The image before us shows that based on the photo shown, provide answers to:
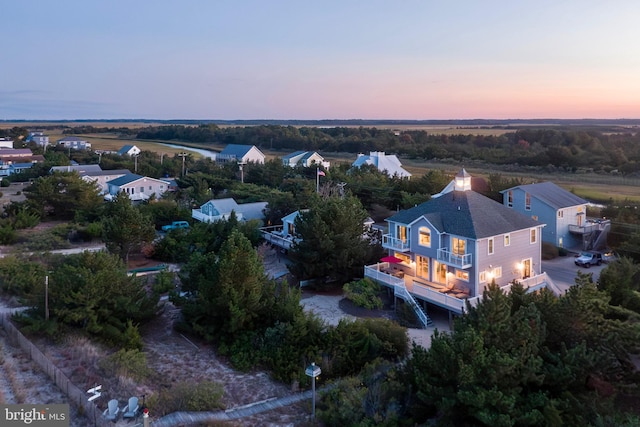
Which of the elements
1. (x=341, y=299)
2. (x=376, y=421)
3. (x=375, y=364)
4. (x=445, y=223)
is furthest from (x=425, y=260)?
(x=376, y=421)

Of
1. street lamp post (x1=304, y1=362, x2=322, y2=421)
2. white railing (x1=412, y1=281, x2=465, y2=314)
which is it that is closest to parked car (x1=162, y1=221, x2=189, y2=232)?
white railing (x1=412, y1=281, x2=465, y2=314)

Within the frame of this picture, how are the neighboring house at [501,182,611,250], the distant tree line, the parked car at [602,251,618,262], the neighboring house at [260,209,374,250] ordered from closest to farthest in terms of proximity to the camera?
1. the parked car at [602,251,618,262]
2. the neighboring house at [501,182,611,250]
3. the neighboring house at [260,209,374,250]
4. the distant tree line

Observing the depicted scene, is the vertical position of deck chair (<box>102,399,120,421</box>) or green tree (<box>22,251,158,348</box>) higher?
green tree (<box>22,251,158,348</box>)

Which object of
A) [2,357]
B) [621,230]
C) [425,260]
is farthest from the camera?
[621,230]

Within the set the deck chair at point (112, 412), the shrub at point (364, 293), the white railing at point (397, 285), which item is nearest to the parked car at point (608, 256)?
the white railing at point (397, 285)

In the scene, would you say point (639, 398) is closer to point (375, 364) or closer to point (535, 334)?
point (535, 334)

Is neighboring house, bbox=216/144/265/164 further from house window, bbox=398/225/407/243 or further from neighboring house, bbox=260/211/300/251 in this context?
house window, bbox=398/225/407/243

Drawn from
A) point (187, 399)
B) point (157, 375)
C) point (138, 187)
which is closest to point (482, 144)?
point (138, 187)
